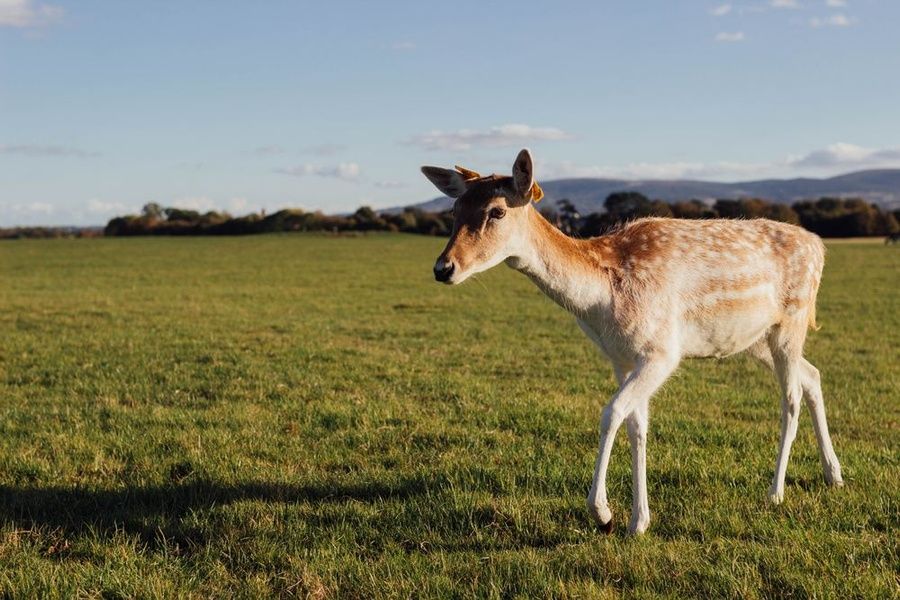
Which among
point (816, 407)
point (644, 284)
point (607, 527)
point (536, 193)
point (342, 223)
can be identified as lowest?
point (607, 527)

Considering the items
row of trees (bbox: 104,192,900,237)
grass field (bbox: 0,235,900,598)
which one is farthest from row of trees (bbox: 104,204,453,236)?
grass field (bbox: 0,235,900,598)

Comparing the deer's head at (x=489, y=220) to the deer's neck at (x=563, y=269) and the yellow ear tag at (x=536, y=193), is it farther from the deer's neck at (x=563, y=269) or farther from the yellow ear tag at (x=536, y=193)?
the deer's neck at (x=563, y=269)

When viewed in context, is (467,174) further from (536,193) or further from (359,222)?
(359,222)

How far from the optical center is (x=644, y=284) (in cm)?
615

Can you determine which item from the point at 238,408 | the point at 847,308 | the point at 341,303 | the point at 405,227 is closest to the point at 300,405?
the point at 238,408

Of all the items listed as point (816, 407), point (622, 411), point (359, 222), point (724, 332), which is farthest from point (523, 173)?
point (359, 222)

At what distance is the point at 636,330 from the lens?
5.99 meters

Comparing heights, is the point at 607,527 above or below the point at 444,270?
below

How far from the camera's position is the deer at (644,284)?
568 cm

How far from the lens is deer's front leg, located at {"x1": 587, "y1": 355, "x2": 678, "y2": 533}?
567cm

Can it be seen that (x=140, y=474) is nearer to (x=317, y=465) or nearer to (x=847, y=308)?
(x=317, y=465)

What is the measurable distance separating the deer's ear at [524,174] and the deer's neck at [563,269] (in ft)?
1.05

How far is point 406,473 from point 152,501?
2088 millimetres

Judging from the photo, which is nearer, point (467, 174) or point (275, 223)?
point (467, 174)
